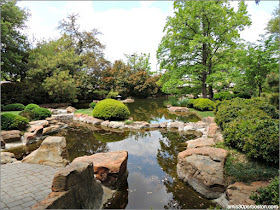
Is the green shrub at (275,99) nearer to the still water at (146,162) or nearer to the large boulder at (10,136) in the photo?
the still water at (146,162)

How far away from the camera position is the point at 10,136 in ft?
22.8

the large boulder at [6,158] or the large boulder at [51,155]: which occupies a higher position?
the large boulder at [51,155]

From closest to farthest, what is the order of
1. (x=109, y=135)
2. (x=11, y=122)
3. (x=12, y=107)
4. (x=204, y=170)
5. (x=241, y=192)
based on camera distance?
(x=241, y=192), (x=204, y=170), (x=11, y=122), (x=109, y=135), (x=12, y=107)

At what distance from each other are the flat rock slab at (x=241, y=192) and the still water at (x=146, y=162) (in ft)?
1.71

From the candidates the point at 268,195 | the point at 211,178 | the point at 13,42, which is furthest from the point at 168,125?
the point at 13,42

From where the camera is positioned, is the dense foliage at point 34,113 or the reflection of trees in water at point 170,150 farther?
the dense foliage at point 34,113

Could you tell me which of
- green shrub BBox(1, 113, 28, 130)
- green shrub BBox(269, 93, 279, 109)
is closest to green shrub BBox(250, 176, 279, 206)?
green shrub BBox(269, 93, 279, 109)

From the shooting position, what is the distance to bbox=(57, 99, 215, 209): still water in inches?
131

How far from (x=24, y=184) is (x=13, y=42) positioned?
612 inches

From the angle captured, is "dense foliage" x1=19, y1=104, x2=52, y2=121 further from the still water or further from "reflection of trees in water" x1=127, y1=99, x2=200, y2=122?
"reflection of trees in water" x1=127, y1=99, x2=200, y2=122

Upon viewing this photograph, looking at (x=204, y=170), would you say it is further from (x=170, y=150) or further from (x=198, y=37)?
(x=198, y=37)

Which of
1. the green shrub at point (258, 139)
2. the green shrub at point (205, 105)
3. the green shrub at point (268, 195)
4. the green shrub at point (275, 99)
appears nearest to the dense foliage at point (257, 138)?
the green shrub at point (258, 139)

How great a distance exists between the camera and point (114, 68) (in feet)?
82.8

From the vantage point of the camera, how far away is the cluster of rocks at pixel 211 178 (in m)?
2.88
